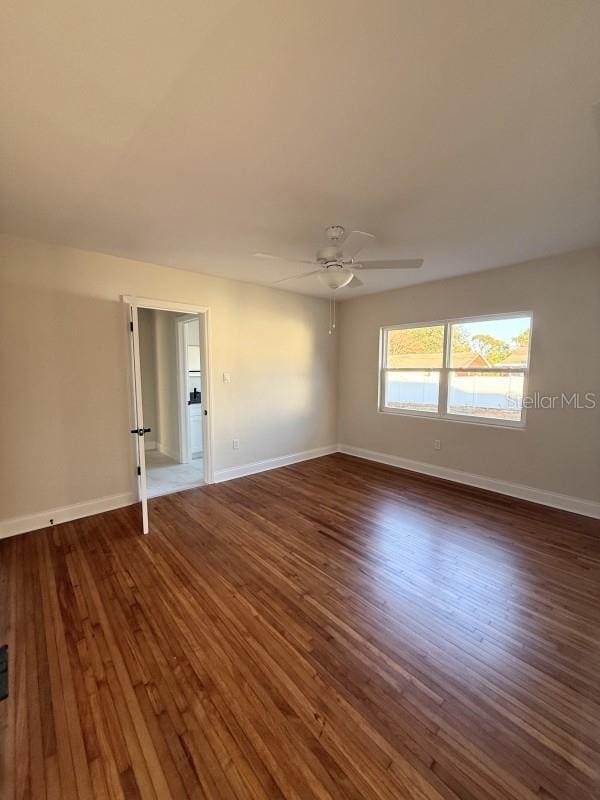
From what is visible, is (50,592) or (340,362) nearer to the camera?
(50,592)

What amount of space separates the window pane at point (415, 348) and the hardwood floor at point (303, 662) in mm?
2339

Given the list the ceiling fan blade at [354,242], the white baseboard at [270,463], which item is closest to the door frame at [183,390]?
the white baseboard at [270,463]

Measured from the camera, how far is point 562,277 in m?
3.41

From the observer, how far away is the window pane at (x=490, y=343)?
3789 mm

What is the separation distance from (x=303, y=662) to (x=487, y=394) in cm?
360

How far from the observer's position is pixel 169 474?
471 centimetres

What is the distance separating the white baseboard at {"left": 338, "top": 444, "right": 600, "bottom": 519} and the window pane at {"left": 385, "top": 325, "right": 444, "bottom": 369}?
55.2 inches

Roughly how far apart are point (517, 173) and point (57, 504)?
447 cm

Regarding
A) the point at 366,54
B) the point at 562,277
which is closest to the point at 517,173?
the point at 366,54

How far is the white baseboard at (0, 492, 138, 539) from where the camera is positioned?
9.71 ft

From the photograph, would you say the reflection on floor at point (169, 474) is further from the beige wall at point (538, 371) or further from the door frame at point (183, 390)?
the beige wall at point (538, 371)

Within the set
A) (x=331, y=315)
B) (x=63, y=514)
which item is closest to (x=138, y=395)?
(x=63, y=514)

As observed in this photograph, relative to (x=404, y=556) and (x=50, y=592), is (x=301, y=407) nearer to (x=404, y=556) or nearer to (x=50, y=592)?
(x=404, y=556)

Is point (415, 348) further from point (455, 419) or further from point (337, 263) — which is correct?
point (337, 263)
